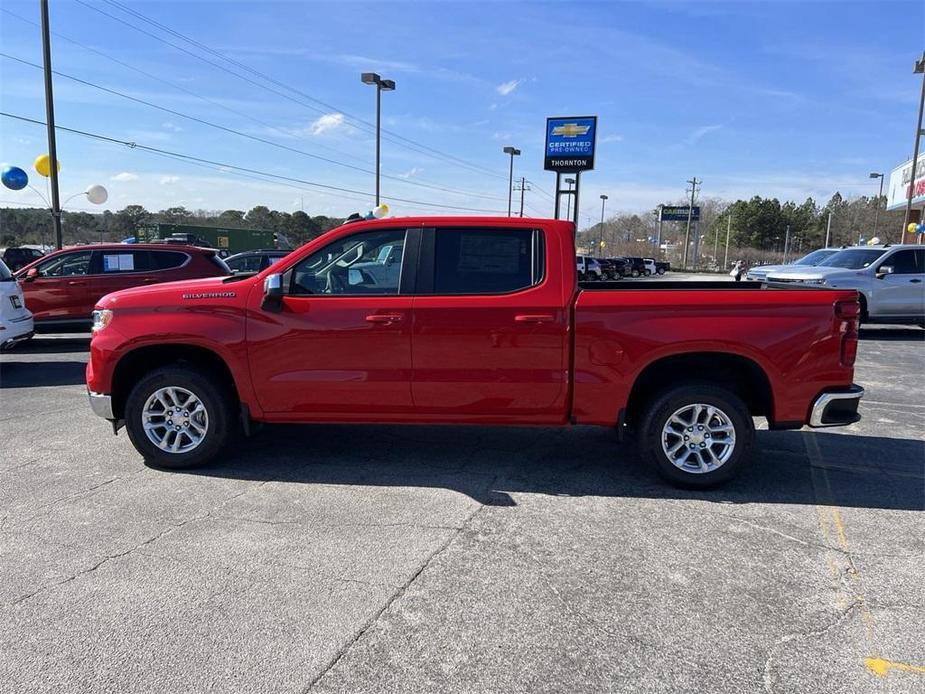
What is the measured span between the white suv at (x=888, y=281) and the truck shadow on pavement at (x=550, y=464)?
817 cm

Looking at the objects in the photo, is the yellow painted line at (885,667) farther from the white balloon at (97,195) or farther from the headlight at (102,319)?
the white balloon at (97,195)

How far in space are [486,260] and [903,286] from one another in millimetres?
12216

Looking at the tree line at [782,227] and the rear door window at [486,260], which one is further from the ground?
the tree line at [782,227]

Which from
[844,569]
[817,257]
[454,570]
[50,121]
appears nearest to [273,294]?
[454,570]

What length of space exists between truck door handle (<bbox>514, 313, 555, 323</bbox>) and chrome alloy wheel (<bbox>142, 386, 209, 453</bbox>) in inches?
99.9

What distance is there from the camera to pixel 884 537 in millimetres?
3998

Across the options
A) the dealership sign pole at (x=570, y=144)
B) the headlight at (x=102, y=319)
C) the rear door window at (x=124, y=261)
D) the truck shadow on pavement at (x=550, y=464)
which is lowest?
the truck shadow on pavement at (x=550, y=464)

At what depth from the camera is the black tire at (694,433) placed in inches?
181

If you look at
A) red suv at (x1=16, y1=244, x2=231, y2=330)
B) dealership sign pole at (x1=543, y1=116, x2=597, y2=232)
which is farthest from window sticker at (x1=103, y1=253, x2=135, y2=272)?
dealership sign pole at (x1=543, y1=116, x2=597, y2=232)

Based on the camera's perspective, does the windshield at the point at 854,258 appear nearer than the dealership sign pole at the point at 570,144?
Yes

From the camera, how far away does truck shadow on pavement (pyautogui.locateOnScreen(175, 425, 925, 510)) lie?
4.70 m

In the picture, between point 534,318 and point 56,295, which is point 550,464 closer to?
point 534,318

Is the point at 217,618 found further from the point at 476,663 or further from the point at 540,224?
the point at 540,224

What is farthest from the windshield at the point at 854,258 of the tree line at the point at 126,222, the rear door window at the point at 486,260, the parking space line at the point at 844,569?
the tree line at the point at 126,222
